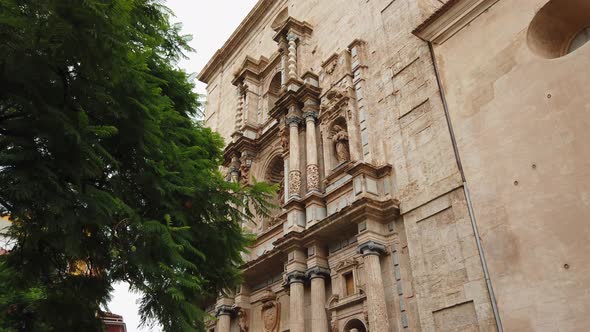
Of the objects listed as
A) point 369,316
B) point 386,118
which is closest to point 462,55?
point 386,118

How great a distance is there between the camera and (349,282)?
37.1 feet

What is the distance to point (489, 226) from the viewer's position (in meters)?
8.69

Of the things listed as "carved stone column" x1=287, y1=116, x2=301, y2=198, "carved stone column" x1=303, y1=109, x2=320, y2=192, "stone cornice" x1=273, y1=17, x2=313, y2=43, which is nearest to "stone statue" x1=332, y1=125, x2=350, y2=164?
"carved stone column" x1=303, y1=109, x2=320, y2=192

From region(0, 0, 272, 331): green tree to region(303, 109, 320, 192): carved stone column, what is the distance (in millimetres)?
6093

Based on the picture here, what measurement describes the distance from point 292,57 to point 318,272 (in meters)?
8.21

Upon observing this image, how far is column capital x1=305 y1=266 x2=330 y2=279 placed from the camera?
11.7 meters

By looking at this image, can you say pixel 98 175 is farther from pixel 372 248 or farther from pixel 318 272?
pixel 318 272

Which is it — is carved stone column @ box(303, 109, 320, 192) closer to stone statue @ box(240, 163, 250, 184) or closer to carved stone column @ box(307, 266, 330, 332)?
carved stone column @ box(307, 266, 330, 332)

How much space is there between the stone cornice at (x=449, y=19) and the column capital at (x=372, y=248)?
4.96 meters

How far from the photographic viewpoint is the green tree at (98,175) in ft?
14.3

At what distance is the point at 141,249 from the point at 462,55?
8.17m

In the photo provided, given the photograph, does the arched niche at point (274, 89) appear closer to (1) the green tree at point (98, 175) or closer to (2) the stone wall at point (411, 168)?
(2) the stone wall at point (411, 168)

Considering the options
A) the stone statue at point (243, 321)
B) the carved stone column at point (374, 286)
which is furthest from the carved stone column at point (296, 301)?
the stone statue at point (243, 321)

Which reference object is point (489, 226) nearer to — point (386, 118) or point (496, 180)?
point (496, 180)
